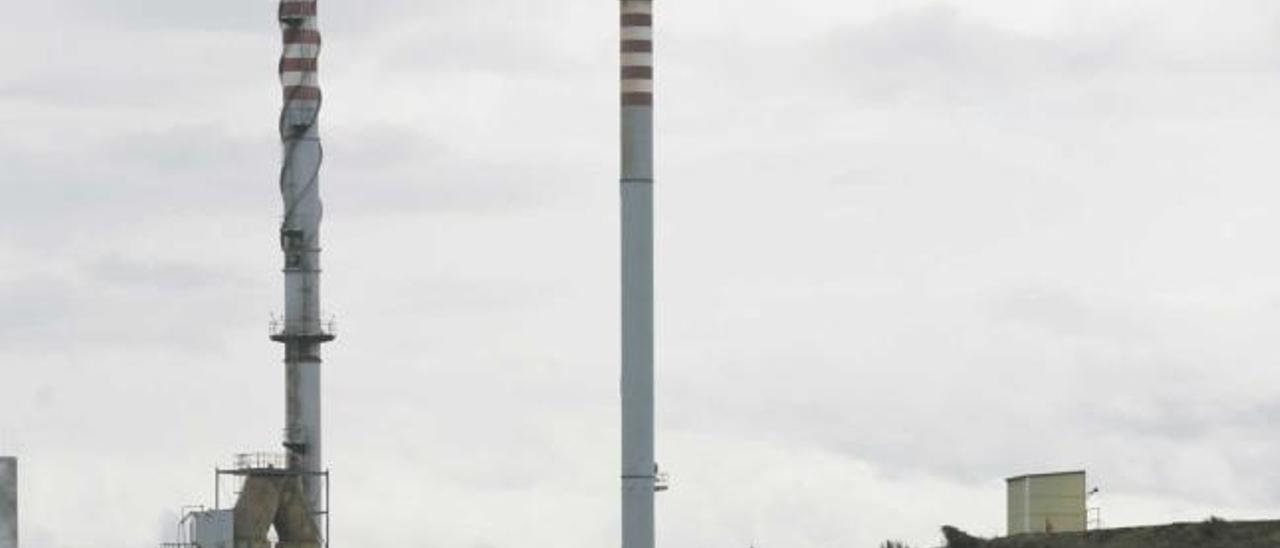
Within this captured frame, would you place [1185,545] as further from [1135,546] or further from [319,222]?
[319,222]

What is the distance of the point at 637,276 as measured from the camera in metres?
104

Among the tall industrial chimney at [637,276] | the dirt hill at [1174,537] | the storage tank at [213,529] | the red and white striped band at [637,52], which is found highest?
the red and white striped band at [637,52]

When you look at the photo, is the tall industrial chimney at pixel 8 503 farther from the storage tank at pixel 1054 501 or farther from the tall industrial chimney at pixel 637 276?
the storage tank at pixel 1054 501

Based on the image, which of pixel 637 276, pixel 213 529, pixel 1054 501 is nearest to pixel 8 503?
pixel 213 529

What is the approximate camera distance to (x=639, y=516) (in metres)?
104

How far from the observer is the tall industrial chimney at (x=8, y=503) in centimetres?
10681

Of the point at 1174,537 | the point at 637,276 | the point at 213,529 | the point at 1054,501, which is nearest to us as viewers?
the point at 1174,537

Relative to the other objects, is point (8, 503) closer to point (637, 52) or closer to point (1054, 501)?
point (637, 52)

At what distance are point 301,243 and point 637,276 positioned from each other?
24493mm

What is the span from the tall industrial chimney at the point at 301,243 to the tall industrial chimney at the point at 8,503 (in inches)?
723

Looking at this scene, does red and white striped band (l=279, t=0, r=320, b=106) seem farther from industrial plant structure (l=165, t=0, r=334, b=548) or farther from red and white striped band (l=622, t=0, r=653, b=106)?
red and white striped band (l=622, t=0, r=653, b=106)

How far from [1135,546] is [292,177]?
161ft

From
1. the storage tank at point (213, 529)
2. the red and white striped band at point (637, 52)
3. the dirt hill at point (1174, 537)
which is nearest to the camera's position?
the dirt hill at point (1174, 537)

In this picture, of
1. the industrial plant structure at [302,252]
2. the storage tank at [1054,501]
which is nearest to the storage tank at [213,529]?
the industrial plant structure at [302,252]
